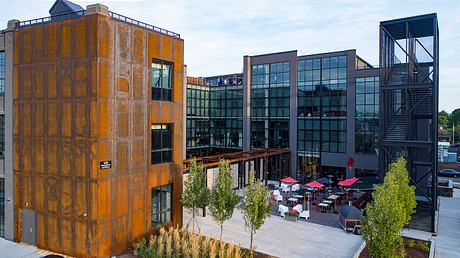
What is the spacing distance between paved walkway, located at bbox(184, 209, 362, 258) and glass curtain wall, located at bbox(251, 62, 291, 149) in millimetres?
17273

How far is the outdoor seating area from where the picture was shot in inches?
910

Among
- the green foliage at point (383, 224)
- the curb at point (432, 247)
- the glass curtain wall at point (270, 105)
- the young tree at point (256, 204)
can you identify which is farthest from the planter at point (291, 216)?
the glass curtain wall at point (270, 105)

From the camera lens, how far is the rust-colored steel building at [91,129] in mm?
15734

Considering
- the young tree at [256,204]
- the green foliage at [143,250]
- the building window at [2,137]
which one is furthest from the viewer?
the building window at [2,137]

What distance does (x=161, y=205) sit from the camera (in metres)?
19.2

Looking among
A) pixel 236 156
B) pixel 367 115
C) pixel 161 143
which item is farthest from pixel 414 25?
pixel 161 143

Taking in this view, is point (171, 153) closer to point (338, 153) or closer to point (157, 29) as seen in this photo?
point (157, 29)

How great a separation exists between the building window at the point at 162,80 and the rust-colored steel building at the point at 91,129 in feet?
0.19

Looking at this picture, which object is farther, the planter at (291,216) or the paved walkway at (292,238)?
the planter at (291,216)

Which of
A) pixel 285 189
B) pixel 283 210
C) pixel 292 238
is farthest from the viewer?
pixel 285 189

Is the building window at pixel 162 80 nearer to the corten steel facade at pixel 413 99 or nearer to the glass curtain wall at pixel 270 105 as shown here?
the corten steel facade at pixel 413 99

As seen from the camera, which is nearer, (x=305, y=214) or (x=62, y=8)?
(x=62, y=8)

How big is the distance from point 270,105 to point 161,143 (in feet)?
73.6

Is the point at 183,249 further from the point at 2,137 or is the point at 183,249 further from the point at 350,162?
the point at 350,162
